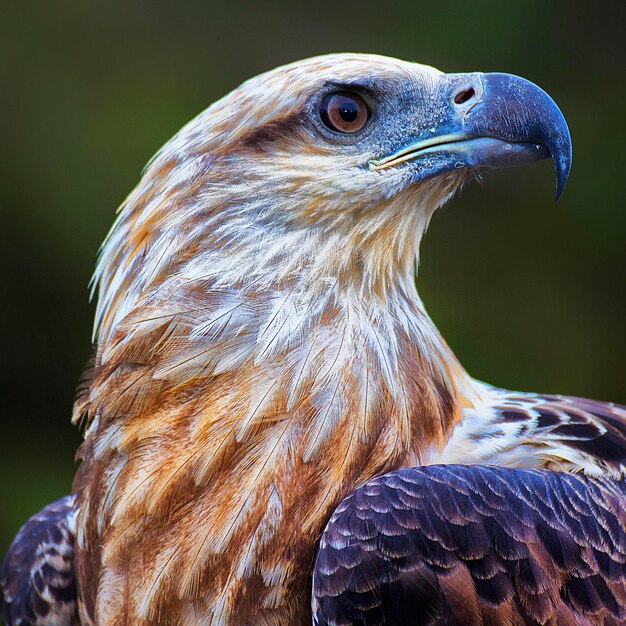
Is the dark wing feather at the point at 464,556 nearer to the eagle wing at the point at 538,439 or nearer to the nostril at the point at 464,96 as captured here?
the eagle wing at the point at 538,439

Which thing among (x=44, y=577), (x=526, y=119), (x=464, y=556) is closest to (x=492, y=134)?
(x=526, y=119)

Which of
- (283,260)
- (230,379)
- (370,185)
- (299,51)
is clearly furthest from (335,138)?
(299,51)

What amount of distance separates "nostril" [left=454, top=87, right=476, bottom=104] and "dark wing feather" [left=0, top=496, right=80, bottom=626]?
1938mm

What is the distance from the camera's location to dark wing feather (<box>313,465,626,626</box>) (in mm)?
2467

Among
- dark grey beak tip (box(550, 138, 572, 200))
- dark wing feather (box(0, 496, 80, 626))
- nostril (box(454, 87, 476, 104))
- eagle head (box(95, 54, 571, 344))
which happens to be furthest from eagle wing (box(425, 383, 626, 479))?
dark wing feather (box(0, 496, 80, 626))

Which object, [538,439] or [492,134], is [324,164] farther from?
[538,439]

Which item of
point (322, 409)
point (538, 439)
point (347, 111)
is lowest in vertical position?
point (538, 439)

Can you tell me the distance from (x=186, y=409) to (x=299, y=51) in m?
4.54

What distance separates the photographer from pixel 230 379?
9.11 feet

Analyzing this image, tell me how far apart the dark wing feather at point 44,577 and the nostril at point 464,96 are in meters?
1.94

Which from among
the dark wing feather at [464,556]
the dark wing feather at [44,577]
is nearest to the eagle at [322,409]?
the dark wing feather at [464,556]

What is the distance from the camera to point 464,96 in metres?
2.99

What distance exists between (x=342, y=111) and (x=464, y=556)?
1.41 m

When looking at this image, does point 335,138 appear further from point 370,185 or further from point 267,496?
point 267,496
